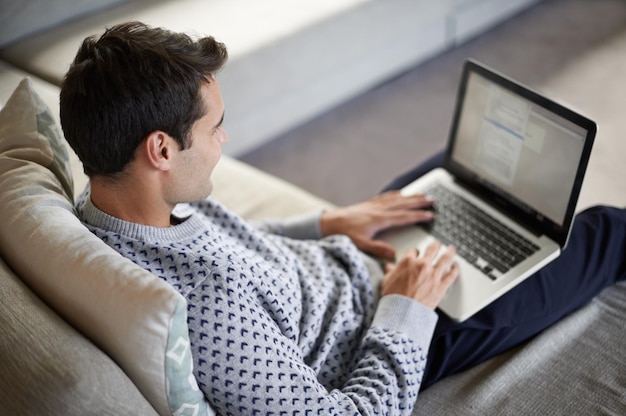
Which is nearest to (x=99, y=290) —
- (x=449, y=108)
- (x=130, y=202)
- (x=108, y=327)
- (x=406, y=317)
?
(x=108, y=327)

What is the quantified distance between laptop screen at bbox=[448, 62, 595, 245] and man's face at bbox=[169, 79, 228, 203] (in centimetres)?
68

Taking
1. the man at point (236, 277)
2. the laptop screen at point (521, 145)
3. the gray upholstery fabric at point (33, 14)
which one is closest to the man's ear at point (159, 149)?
the man at point (236, 277)

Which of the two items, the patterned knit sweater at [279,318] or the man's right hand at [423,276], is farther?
the man's right hand at [423,276]

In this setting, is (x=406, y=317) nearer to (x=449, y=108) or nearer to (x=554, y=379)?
(x=554, y=379)

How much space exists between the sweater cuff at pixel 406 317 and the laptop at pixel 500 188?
0.09 meters

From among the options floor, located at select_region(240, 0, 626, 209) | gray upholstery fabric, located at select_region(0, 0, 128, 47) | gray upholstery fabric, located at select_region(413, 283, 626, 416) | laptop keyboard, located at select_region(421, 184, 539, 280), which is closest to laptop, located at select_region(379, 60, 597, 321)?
laptop keyboard, located at select_region(421, 184, 539, 280)

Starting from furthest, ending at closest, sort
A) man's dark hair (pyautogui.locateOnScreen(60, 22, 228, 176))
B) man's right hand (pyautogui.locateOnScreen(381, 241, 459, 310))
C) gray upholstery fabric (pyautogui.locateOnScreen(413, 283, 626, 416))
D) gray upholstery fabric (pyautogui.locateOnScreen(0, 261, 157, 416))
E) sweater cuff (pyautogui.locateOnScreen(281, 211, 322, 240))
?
sweater cuff (pyautogui.locateOnScreen(281, 211, 322, 240)) → man's right hand (pyautogui.locateOnScreen(381, 241, 459, 310)) → gray upholstery fabric (pyautogui.locateOnScreen(413, 283, 626, 416)) → man's dark hair (pyautogui.locateOnScreen(60, 22, 228, 176)) → gray upholstery fabric (pyautogui.locateOnScreen(0, 261, 157, 416))

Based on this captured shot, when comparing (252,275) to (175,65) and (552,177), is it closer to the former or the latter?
(175,65)

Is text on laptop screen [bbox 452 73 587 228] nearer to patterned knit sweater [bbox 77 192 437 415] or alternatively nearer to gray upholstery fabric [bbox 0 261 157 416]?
patterned knit sweater [bbox 77 192 437 415]

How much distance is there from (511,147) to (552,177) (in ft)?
0.40

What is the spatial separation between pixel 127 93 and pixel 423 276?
69 cm

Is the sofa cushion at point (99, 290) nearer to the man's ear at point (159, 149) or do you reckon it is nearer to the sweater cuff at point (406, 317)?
the man's ear at point (159, 149)

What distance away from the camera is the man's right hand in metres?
1.38

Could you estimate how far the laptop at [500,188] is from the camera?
1.43 metres
